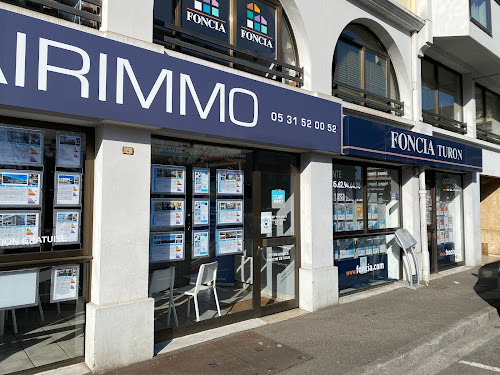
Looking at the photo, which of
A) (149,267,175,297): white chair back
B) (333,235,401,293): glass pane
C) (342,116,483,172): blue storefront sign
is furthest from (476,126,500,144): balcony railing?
(149,267,175,297): white chair back

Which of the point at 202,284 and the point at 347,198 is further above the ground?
the point at 347,198

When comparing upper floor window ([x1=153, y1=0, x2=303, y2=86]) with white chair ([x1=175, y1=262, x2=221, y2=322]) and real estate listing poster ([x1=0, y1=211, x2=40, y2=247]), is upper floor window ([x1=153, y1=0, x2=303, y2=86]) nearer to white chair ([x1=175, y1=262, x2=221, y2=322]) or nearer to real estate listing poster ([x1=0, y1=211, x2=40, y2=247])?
real estate listing poster ([x1=0, y1=211, x2=40, y2=247])

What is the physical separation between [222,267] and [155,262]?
109cm

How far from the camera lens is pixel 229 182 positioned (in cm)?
510

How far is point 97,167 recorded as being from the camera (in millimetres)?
3748

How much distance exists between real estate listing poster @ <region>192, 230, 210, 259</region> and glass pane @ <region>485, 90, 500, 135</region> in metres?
10.7

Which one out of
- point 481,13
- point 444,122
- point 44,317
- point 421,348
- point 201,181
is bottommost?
point 421,348

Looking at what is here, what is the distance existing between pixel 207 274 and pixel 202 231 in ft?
2.01

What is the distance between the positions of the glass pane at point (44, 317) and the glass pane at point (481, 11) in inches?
393

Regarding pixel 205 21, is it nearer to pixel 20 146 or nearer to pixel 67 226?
pixel 20 146

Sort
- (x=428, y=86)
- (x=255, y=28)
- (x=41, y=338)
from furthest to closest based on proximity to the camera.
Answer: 1. (x=428, y=86)
2. (x=255, y=28)
3. (x=41, y=338)

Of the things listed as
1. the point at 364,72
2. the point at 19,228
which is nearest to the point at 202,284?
the point at 19,228

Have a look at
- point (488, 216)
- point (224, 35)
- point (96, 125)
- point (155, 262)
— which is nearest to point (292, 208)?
point (155, 262)

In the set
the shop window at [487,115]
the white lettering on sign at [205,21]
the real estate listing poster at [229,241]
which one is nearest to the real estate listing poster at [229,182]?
the real estate listing poster at [229,241]
